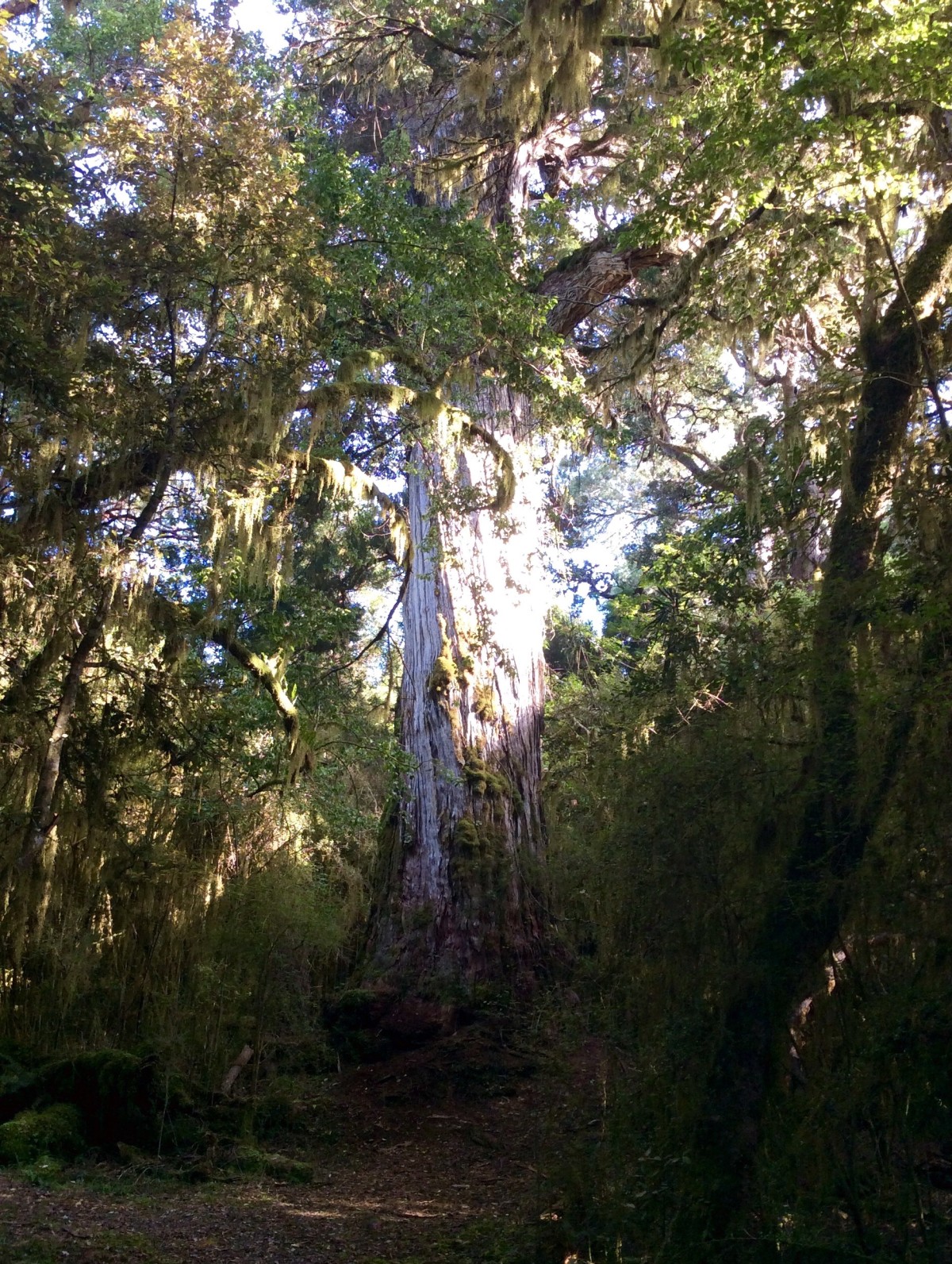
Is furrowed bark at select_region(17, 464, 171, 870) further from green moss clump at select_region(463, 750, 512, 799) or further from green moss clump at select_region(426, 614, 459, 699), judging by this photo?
green moss clump at select_region(463, 750, 512, 799)

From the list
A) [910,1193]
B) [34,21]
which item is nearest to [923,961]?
[910,1193]

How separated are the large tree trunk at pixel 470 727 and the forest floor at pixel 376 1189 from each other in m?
0.94

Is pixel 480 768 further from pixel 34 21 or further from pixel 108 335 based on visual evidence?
pixel 34 21

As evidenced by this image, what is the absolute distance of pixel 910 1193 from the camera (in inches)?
146

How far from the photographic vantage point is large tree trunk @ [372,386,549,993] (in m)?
9.59

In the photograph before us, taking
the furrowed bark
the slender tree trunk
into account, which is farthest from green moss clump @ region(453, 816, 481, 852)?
the slender tree trunk

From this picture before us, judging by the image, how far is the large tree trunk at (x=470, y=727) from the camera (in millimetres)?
9594

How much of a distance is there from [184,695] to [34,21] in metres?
11.2

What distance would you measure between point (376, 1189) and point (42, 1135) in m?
2.25

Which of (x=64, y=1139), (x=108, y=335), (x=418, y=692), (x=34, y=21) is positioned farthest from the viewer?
(x=34, y=21)

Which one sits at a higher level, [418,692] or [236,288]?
[236,288]

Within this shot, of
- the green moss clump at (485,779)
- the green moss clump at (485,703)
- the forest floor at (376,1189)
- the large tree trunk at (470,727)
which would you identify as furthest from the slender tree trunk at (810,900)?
the green moss clump at (485,703)

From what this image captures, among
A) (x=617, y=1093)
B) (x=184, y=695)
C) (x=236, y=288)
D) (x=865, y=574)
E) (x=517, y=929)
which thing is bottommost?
(x=617, y=1093)

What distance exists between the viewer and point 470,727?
411 inches
